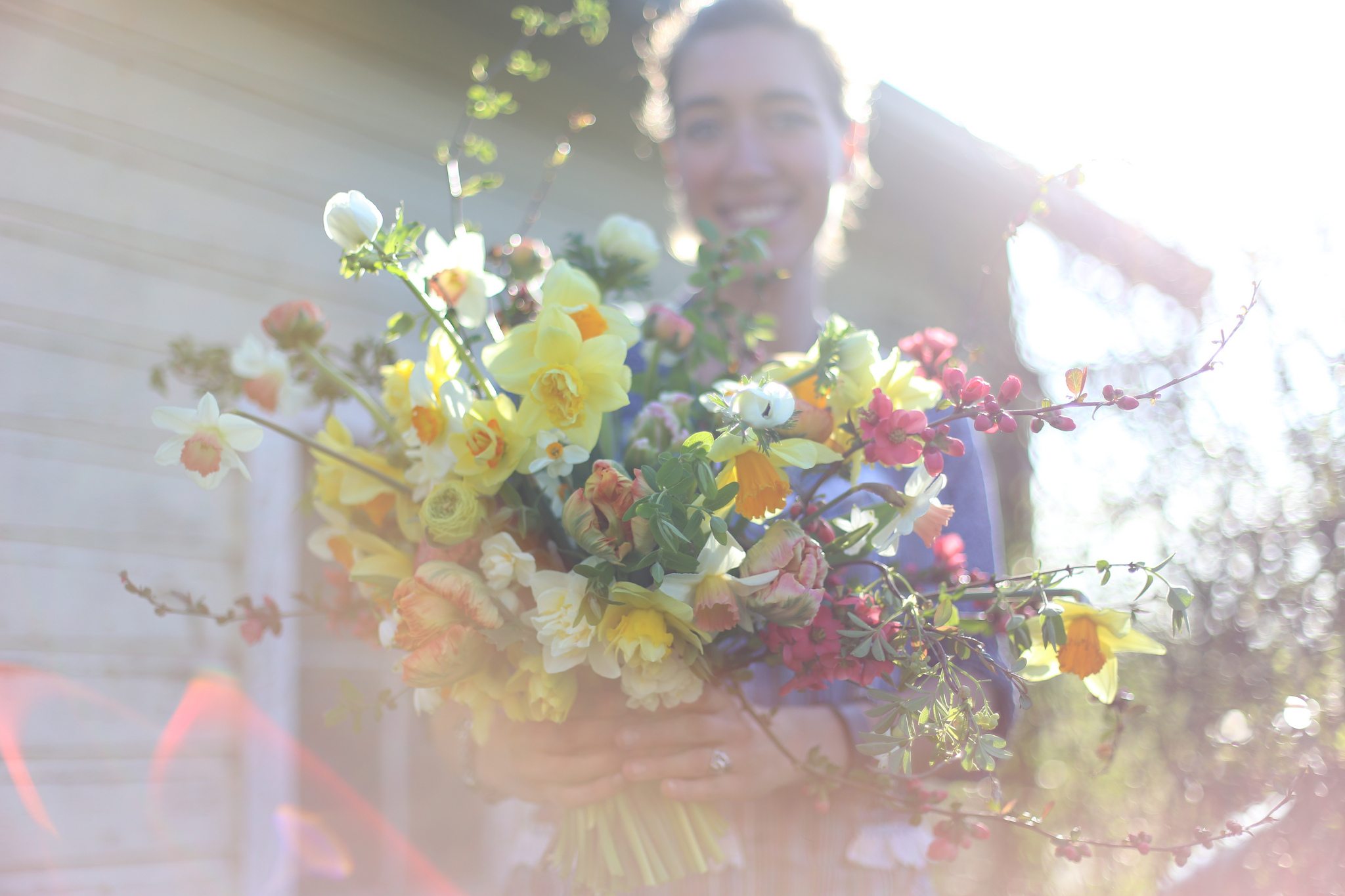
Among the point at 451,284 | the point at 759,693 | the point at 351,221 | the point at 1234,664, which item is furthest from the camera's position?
the point at 1234,664

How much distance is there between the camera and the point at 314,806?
1.97 m

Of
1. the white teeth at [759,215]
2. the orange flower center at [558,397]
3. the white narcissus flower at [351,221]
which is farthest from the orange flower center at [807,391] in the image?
the white teeth at [759,215]

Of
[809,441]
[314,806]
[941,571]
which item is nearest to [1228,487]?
[941,571]

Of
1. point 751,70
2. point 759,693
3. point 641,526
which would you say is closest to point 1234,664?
point 759,693

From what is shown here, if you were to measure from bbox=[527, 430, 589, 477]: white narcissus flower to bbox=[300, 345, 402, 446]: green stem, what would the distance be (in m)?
0.23

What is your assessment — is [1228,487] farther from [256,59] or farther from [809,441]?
[256,59]

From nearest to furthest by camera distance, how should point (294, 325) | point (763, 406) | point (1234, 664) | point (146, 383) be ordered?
point (763, 406)
point (294, 325)
point (146, 383)
point (1234, 664)

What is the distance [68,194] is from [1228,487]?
265 cm

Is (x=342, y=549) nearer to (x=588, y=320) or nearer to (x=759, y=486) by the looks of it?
(x=588, y=320)

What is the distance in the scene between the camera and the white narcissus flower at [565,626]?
715 mm

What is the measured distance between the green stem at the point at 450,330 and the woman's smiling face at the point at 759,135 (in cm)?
69

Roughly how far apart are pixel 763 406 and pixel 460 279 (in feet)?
1.22

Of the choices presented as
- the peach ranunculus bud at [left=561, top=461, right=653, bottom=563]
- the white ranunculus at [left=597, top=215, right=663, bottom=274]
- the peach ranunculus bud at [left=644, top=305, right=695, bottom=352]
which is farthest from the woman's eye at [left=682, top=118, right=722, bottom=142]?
the peach ranunculus bud at [left=561, top=461, right=653, bottom=563]

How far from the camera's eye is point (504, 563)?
29.7 inches
